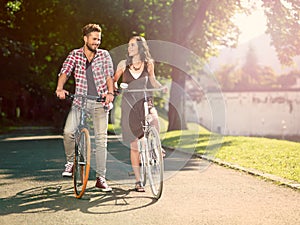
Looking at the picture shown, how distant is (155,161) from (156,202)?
0.61 metres

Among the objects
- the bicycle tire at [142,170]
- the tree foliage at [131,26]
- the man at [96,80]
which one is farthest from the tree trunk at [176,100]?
the man at [96,80]

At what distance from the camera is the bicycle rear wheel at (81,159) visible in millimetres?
6917

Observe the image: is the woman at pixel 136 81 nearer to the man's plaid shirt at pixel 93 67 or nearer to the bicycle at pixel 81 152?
the man's plaid shirt at pixel 93 67

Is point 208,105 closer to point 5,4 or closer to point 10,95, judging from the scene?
point 10,95

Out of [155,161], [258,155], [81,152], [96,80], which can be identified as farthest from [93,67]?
[258,155]

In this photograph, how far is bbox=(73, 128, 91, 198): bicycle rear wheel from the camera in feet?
22.7

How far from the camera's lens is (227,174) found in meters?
9.59

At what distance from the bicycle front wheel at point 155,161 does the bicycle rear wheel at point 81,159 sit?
79 centimetres

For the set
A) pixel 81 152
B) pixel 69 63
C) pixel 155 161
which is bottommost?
pixel 155 161

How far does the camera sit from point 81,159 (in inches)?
282

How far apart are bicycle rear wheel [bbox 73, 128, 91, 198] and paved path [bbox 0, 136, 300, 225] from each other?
0.16 meters

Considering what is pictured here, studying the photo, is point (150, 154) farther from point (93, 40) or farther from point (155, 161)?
point (93, 40)

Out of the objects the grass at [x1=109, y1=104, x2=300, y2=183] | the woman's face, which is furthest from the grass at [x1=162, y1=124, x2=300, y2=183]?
the woman's face

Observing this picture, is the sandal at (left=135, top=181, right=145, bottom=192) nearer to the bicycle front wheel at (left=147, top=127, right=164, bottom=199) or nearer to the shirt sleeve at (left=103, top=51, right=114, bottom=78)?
the bicycle front wheel at (left=147, top=127, right=164, bottom=199)
